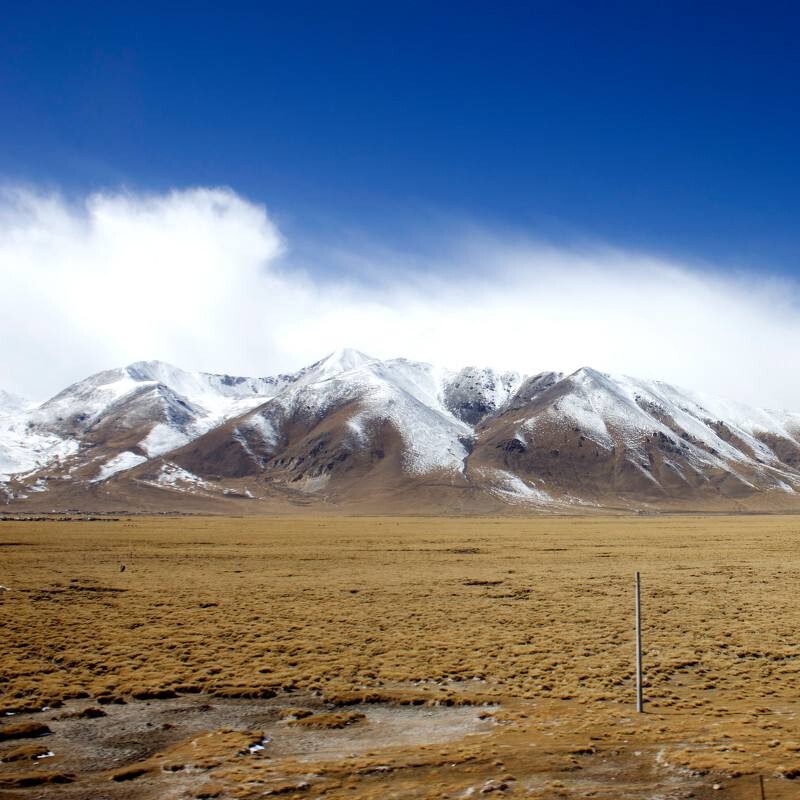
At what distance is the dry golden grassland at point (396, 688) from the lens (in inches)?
539

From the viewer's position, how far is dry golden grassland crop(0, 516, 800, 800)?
1370cm

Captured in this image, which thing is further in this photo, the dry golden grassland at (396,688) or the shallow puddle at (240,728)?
the shallow puddle at (240,728)

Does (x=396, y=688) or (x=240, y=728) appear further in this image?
(x=396, y=688)

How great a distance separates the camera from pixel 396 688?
20453mm

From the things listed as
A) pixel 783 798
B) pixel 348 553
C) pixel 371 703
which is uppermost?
pixel 783 798

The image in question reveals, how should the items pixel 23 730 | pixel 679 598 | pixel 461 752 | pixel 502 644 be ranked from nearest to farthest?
pixel 461 752 → pixel 23 730 → pixel 502 644 → pixel 679 598

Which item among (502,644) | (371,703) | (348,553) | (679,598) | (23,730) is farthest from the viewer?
(348,553)

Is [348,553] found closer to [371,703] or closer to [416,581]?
[416,581]

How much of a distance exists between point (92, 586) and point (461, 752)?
34.1 meters

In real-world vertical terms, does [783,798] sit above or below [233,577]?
above

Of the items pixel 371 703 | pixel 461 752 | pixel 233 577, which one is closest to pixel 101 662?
pixel 371 703

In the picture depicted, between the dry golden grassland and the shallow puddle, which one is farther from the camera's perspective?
the shallow puddle

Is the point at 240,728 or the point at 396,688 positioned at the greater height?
the point at 240,728

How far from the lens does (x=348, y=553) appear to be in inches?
2598
